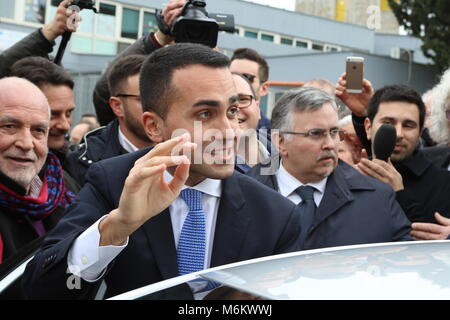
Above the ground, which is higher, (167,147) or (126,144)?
(167,147)

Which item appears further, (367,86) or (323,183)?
(367,86)

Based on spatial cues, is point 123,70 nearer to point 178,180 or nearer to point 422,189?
point 422,189

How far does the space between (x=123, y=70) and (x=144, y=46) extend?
34 centimetres

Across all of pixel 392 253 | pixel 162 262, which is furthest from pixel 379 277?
pixel 162 262

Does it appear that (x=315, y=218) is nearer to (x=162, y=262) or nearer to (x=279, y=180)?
(x=279, y=180)

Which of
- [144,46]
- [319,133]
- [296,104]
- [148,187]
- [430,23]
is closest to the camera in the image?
[148,187]

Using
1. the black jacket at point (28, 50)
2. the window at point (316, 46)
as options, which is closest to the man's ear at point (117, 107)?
the black jacket at point (28, 50)

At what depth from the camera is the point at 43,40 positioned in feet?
13.5

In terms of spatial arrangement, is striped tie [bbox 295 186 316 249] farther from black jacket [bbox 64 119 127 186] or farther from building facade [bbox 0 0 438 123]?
building facade [bbox 0 0 438 123]

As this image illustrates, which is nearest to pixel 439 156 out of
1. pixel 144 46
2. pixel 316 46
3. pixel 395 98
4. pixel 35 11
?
pixel 395 98

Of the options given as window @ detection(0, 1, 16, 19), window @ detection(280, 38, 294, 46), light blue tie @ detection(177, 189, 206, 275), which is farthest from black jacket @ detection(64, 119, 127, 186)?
window @ detection(280, 38, 294, 46)

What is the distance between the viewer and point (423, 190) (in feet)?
11.4

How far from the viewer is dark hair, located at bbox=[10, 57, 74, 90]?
3.91 m

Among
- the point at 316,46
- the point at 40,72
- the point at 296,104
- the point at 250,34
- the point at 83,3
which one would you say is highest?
the point at 316,46
